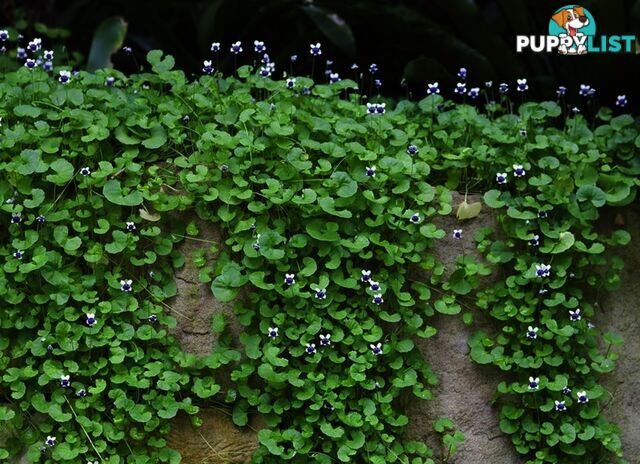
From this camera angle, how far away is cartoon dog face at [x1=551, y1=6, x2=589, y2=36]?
12.5ft

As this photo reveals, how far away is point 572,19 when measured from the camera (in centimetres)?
383

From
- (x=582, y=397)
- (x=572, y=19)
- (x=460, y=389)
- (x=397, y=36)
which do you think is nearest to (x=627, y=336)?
(x=582, y=397)

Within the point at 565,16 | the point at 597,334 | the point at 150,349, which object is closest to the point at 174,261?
the point at 150,349

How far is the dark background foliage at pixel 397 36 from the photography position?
3.83m

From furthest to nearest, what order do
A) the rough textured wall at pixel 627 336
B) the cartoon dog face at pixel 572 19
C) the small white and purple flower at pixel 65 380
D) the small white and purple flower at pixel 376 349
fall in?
the cartoon dog face at pixel 572 19 < the rough textured wall at pixel 627 336 < the small white and purple flower at pixel 376 349 < the small white and purple flower at pixel 65 380

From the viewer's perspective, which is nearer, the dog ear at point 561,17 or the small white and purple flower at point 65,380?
the small white and purple flower at point 65,380

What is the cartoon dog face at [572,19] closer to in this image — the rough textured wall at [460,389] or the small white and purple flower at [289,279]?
the rough textured wall at [460,389]

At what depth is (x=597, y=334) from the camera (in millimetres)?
3252

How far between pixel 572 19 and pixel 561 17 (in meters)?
0.06

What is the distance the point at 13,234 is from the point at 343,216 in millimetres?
1067

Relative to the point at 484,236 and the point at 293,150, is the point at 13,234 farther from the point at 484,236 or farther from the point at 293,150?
the point at 484,236

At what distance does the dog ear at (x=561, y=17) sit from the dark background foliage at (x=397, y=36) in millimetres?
75

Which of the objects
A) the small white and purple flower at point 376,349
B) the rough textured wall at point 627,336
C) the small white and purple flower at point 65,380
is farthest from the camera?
the rough textured wall at point 627,336

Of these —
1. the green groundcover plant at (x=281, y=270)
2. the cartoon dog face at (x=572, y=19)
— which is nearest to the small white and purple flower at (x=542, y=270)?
the green groundcover plant at (x=281, y=270)
